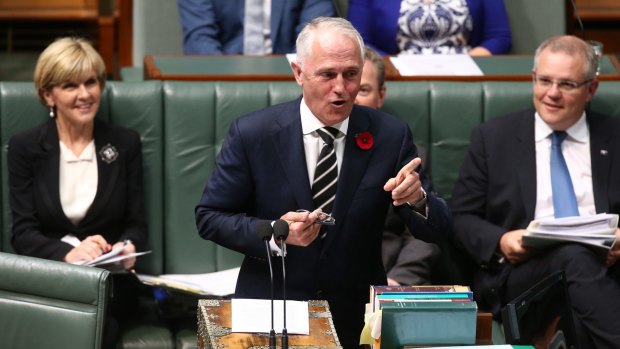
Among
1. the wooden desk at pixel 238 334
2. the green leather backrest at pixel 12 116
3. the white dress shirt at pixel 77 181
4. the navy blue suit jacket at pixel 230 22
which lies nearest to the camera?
the wooden desk at pixel 238 334

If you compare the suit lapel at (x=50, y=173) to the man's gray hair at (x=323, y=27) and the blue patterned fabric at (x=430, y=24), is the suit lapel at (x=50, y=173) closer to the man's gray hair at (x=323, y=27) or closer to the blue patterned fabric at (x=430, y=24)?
the man's gray hair at (x=323, y=27)

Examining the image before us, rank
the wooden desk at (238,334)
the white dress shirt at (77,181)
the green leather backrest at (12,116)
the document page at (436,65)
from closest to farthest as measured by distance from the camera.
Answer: the wooden desk at (238,334), the white dress shirt at (77,181), the green leather backrest at (12,116), the document page at (436,65)

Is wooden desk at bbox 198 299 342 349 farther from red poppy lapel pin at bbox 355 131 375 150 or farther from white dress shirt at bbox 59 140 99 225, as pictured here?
white dress shirt at bbox 59 140 99 225

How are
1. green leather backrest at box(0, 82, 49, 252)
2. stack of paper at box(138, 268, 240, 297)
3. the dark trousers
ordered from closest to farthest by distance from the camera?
the dark trousers
stack of paper at box(138, 268, 240, 297)
green leather backrest at box(0, 82, 49, 252)

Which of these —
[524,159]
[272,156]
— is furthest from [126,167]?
[524,159]

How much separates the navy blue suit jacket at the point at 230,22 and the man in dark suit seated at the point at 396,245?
3.01 feet

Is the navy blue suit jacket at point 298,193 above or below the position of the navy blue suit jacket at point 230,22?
below

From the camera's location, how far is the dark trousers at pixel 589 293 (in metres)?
3.66

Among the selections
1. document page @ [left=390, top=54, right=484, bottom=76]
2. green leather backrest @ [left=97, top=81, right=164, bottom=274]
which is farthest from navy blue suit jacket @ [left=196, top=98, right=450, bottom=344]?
document page @ [left=390, top=54, right=484, bottom=76]

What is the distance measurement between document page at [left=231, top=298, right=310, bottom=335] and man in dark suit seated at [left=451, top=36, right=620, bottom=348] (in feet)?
4.60

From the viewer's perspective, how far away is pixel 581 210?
4.02 meters

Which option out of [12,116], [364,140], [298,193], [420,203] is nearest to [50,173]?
[12,116]

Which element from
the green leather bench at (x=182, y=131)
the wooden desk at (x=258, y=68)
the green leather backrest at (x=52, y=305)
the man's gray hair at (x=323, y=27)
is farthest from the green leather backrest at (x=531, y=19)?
the green leather backrest at (x=52, y=305)

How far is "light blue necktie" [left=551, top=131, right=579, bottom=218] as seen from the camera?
157 inches
